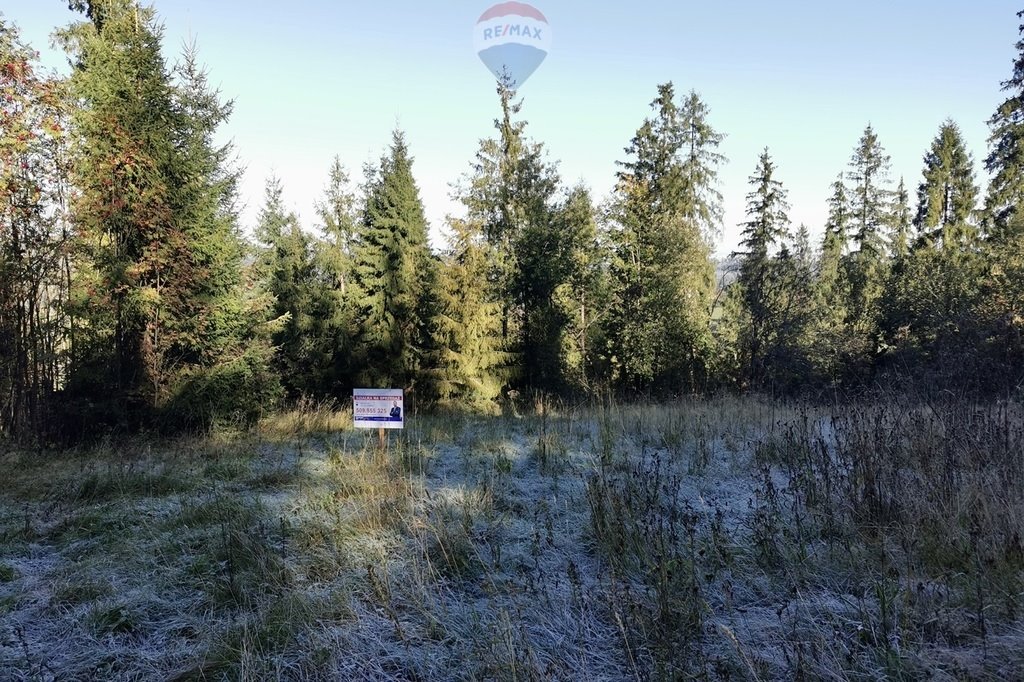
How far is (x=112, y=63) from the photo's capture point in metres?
9.30

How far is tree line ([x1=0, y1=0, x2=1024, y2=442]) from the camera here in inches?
353

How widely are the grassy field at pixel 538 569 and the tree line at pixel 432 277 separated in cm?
389

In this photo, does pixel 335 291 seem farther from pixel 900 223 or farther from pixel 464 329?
pixel 900 223

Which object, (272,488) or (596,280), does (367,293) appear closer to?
(596,280)

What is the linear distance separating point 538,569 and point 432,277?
16572 millimetres

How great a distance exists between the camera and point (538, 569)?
3434 millimetres

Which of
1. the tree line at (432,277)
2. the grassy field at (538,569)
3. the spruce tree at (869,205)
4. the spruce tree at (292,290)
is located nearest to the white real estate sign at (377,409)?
the grassy field at (538,569)

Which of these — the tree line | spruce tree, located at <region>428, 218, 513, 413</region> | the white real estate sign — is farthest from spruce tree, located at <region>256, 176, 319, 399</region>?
the white real estate sign

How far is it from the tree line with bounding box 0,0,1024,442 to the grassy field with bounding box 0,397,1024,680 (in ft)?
12.8

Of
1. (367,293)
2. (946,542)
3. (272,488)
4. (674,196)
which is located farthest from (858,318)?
(272,488)

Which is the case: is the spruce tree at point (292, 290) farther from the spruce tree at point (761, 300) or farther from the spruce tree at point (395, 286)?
the spruce tree at point (761, 300)

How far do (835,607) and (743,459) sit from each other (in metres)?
3.25

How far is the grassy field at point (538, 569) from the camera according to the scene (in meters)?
2.56

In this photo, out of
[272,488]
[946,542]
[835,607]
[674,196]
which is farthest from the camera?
[674,196]
